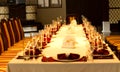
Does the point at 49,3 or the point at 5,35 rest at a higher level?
the point at 49,3

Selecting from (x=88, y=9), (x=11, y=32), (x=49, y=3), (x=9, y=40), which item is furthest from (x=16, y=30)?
(x=88, y=9)

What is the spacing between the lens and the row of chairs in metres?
3.92

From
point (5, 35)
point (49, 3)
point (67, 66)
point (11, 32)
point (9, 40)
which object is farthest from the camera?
point (49, 3)

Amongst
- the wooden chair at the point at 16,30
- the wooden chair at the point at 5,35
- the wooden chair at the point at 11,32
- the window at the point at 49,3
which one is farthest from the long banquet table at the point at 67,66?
the window at the point at 49,3

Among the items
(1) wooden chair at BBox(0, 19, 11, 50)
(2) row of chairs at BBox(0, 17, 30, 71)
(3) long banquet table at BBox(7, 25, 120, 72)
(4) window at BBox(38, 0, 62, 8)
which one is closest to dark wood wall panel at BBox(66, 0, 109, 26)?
(4) window at BBox(38, 0, 62, 8)

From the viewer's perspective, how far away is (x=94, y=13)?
42.0 ft

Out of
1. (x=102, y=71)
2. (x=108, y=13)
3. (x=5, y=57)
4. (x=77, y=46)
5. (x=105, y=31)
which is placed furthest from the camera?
(x=108, y=13)

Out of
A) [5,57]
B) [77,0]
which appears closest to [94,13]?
[77,0]

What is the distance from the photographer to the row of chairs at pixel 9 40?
154 inches

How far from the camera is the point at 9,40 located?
461 cm

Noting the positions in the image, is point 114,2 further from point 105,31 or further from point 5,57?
point 5,57

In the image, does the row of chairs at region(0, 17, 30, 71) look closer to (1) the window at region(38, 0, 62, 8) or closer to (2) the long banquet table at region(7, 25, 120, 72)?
(2) the long banquet table at region(7, 25, 120, 72)

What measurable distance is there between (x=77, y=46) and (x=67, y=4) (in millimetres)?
9377

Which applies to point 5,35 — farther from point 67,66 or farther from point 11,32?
point 67,66
